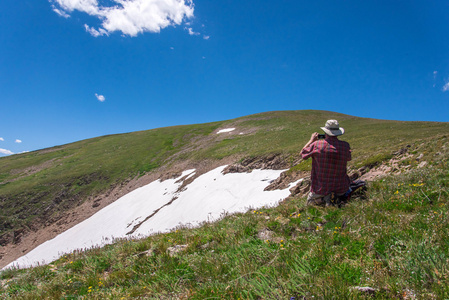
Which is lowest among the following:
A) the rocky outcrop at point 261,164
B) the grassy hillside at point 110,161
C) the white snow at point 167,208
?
the white snow at point 167,208

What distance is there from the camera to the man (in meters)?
6.48

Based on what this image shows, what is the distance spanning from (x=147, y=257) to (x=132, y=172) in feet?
129

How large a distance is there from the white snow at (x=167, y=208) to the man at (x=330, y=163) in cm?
702

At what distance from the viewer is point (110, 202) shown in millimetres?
30781

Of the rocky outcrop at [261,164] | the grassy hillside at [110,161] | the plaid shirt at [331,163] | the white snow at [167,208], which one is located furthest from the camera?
the grassy hillside at [110,161]

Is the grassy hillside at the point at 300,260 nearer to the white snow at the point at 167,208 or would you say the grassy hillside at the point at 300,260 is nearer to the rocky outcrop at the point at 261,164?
the white snow at the point at 167,208

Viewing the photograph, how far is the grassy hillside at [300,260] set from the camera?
2.45 m

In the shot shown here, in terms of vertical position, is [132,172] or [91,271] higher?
[132,172]

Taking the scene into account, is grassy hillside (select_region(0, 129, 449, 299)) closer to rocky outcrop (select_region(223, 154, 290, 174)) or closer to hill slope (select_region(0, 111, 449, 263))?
hill slope (select_region(0, 111, 449, 263))

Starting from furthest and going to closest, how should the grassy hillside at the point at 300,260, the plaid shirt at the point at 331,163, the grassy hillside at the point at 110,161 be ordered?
the grassy hillside at the point at 110,161
the plaid shirt at the point at 331,163
the grassy hillside at the point at 300,260

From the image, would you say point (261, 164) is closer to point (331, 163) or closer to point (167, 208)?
point (167, 208)

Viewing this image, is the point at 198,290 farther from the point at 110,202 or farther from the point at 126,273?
the point at 110,202

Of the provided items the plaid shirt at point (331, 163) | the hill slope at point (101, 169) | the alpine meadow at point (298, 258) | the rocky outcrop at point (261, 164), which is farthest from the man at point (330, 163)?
the rocky outcrop at point (261, 164)

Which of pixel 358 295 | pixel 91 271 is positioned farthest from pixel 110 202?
pixel 358 295
